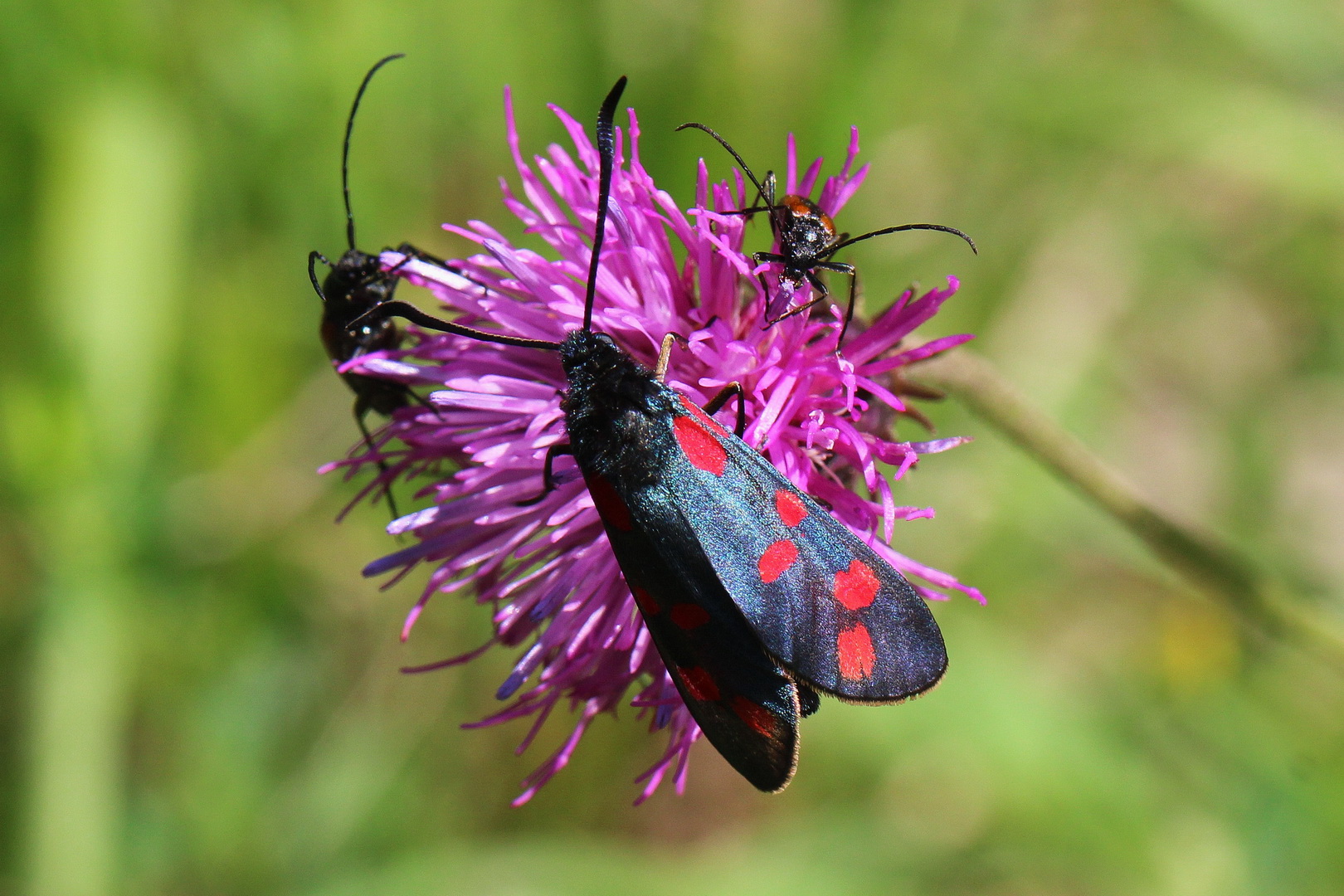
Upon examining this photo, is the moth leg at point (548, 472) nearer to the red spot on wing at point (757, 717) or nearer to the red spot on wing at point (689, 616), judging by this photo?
the red spot on wing at point (689, 616)

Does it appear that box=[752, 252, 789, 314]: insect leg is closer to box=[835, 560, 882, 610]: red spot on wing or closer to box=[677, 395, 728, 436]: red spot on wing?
box=[677, 395, 728, 436]: red spot on wing

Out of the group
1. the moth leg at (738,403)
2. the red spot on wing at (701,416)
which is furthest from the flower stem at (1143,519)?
the red spot on wing at (701,416)

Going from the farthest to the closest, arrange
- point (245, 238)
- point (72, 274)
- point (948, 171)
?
point (948, 171), point (245, 238), point (72, 274)

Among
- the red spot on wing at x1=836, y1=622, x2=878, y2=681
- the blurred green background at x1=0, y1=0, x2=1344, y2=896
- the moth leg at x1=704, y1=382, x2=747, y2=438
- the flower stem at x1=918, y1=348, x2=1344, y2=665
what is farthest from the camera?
the blurred green background at x1=0, y1=0, x2=1344, y2=896

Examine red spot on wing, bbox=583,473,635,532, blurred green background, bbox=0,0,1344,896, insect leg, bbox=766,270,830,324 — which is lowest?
blurred green background, bbox=0,0,1344,896

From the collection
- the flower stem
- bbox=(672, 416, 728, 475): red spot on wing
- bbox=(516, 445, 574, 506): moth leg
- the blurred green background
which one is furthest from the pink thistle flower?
the blurred green background

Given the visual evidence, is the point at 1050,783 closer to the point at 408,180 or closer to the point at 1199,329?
the point at 1199,329

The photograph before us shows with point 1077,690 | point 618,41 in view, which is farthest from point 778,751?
point 618,41
